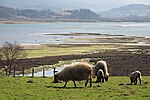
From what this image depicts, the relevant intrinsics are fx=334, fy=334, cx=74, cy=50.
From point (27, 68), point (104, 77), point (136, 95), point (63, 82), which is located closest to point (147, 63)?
point (27, 68)

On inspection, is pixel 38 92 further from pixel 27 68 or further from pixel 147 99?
pixel 27 68

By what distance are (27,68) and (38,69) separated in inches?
94.1

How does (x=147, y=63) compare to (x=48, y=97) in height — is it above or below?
below

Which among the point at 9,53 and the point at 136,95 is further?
the point at 9,53

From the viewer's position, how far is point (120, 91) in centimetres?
2269

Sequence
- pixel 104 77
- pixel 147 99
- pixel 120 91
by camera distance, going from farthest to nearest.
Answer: pixel 104 77, pixel 120 91, pixel 147 99

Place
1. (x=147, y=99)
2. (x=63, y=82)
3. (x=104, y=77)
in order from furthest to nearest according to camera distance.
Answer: (x=104, y=77), (x=63, y=82), (x=147, y=99)

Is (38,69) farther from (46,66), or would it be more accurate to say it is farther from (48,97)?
(48,97)

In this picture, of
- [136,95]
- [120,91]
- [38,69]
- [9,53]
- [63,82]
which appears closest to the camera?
[136,95]

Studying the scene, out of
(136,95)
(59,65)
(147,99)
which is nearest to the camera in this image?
(147,99)

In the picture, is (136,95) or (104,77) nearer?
(136,95)

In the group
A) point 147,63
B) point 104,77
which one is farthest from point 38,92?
point 147,63

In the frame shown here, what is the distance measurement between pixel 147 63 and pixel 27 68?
21.8 m

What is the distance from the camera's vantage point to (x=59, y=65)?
2499 inches
